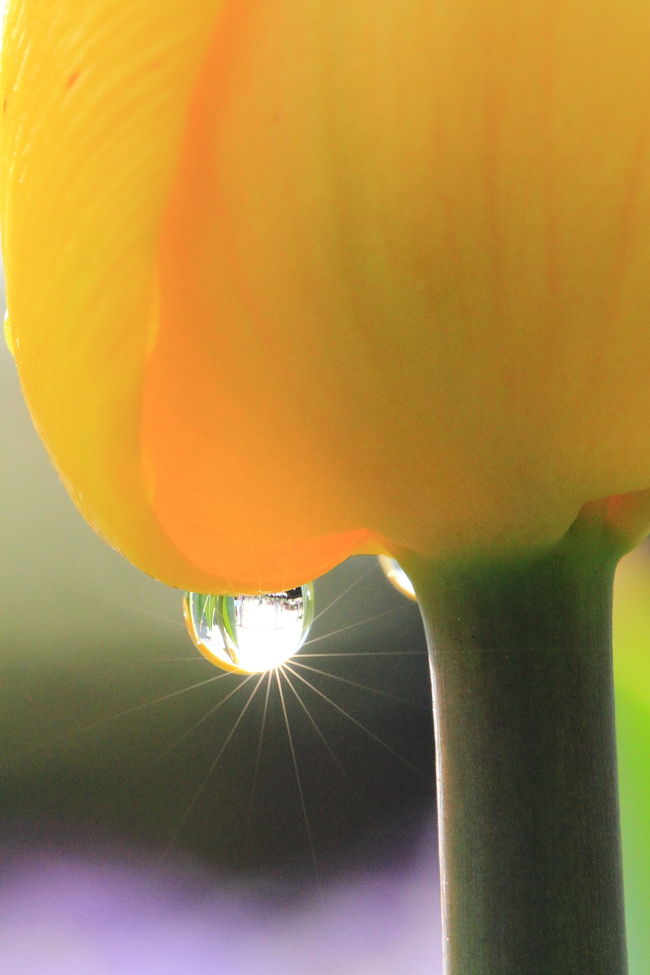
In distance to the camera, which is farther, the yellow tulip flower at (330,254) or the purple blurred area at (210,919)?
the purple blurred area at (210,919)

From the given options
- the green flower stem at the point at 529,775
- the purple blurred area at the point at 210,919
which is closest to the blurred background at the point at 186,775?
the purple blurred area at the point at 210,919

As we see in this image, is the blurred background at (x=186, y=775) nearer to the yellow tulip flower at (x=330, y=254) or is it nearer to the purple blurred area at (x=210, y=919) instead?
the purple blurred area at (x=210, y=919)

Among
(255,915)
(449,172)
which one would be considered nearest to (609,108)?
(449,172)

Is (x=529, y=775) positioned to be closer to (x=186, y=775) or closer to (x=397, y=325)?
(x=397, y=325)

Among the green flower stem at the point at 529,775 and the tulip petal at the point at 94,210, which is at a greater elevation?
the tulip petal at the point at 94,210

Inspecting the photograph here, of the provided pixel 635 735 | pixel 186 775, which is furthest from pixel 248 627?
pixel 186 775

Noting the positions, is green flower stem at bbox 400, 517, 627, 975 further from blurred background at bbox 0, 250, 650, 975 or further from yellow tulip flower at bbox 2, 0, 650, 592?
blurred background at bbox 0, 250, 650, 975

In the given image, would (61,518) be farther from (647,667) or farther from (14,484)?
(647,667)

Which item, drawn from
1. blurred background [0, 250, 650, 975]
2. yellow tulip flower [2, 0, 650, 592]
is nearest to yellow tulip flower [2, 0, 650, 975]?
yellow tulip flower [2, 0, 650, 592]
